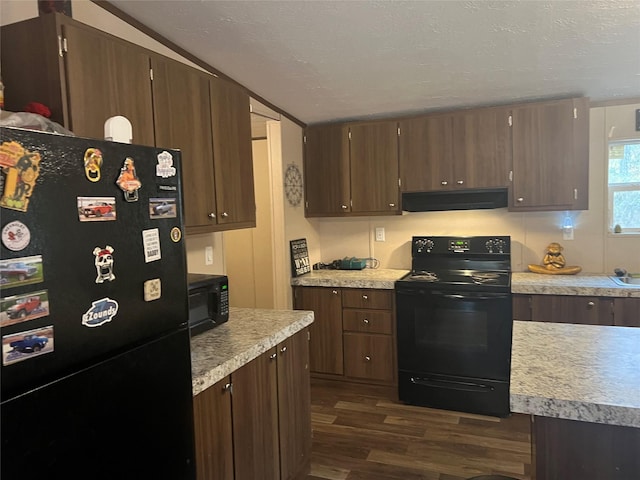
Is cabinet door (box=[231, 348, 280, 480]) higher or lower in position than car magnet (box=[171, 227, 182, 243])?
lower

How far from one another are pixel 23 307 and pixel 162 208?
0.50 metres

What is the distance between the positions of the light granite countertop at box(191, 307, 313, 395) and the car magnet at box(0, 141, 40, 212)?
2.79 feet

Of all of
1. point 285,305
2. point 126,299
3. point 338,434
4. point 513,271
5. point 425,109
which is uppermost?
point 425,109

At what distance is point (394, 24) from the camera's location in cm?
214

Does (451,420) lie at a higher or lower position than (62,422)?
lower

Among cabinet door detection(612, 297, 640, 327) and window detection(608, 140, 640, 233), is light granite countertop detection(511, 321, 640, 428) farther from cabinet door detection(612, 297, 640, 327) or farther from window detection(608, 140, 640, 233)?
window detection(608, 140, 640, 233)

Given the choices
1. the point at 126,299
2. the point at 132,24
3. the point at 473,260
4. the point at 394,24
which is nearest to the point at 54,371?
the point at 126,299

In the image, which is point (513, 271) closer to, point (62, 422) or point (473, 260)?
point (473, 260)

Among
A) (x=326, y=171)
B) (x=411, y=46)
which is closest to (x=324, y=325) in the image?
(x=326, y=171)

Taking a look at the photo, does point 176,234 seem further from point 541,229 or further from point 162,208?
point 541,229

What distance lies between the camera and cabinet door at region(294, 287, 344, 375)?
12.0 ft

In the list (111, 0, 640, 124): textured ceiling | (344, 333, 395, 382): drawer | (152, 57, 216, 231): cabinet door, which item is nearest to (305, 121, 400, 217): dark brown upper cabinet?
Result: (111, 0, 640, 124): textured ceiling

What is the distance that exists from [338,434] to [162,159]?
7.66ft

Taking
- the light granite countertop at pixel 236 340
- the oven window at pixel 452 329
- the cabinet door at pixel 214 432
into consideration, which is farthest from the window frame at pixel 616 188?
the cabinet door at pixel 214 432
